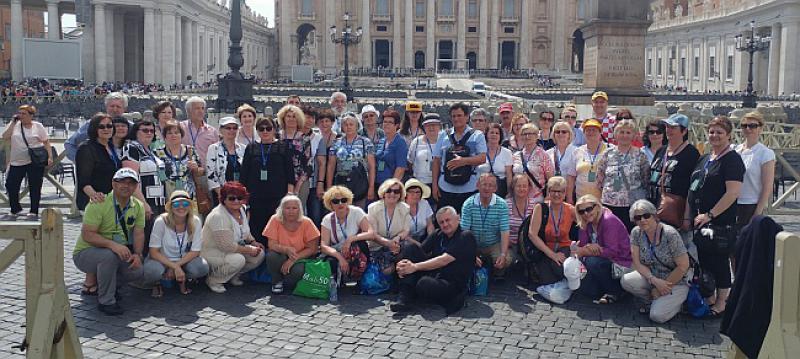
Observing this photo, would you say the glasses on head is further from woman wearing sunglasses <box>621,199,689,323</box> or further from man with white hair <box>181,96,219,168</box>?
woman wearing sunglasses <box>621,199,689,323</box>

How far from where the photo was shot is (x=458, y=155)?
8766 mm

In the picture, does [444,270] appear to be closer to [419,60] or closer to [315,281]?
[315,281]

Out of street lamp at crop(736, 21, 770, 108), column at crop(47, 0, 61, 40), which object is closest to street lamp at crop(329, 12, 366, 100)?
street lamp at crop(736, 21, 770, 108)

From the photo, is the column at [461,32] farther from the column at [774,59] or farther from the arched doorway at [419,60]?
the column at [774,59]

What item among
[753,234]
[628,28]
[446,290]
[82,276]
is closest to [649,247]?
[446,290]

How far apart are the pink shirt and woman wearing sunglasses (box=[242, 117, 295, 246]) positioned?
43.2 inches

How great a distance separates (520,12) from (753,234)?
3576 inches

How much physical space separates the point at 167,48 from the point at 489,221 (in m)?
54.0

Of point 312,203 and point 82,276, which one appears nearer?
point 82,276

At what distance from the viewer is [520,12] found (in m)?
92.1

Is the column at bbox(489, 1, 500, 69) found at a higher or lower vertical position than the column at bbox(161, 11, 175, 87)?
higher

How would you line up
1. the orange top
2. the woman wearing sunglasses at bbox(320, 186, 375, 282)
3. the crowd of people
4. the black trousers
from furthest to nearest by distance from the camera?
the black trousers, the orange top, the woman wearing sunglasses at bbox(320, 186, 375, 282), the crowd of people

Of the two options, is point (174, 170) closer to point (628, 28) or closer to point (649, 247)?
point (649, 247)

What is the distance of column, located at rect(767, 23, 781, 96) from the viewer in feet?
181
